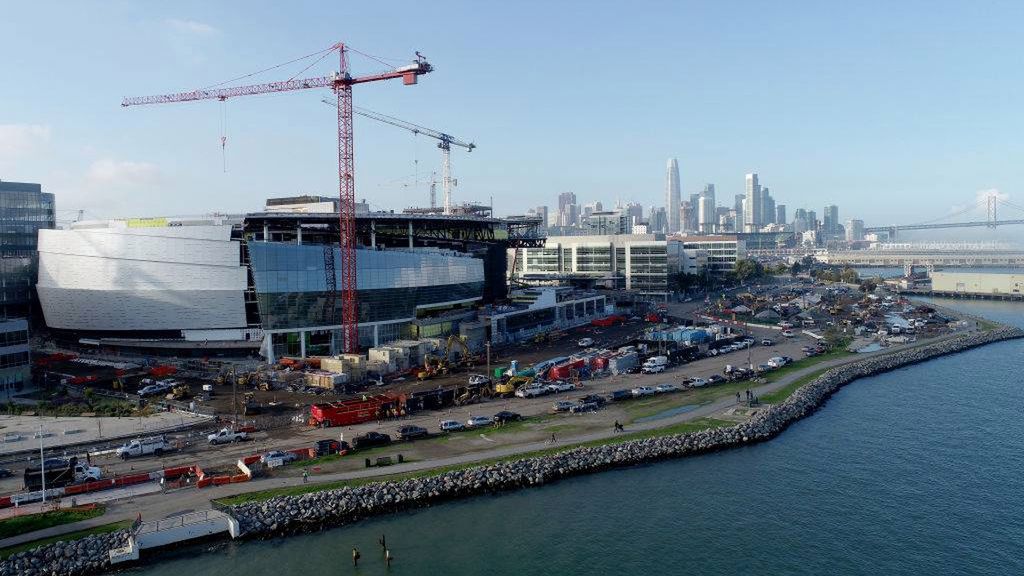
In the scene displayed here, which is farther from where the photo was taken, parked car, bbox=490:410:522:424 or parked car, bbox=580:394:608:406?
parked car, bbox=580:394:608:406

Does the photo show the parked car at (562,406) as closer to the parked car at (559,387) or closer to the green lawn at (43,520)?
the parked car at (559,387)

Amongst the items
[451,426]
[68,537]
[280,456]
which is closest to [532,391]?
[451,426]

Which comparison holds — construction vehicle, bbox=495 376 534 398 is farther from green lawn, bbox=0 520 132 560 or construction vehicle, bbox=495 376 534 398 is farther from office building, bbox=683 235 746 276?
office building, bbox=683 235 746 276

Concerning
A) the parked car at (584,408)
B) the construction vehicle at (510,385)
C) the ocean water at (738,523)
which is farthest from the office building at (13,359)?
the parked car at (584,408)

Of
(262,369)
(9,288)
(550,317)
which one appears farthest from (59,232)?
(550,317)

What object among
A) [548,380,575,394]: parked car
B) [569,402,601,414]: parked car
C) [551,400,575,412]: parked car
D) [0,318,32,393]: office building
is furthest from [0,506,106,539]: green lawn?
[548,380,575,394]: parked car

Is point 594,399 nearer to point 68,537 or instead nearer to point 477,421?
point 477,421
